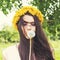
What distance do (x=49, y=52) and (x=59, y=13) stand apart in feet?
20.6

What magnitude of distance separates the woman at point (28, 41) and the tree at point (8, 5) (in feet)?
20.4

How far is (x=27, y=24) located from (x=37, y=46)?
0.39 feet

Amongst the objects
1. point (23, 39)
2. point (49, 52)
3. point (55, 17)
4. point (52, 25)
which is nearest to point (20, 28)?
point (23, 39)

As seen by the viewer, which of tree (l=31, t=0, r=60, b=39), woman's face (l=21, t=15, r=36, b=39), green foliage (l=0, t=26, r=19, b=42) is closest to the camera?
woman's face (l=21, t=15, r=36, b=39)

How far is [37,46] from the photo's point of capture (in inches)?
58.7

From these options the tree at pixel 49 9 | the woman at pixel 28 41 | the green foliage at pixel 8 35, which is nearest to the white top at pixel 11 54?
the woman at pixel 28 41

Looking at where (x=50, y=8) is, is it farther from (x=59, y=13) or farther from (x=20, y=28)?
(x=20, y=28)

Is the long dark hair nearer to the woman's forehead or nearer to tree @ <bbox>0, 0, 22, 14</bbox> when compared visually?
the woman's forehead

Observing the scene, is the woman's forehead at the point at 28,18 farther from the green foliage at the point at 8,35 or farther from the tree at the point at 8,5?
the green foliage at the point at 8,35

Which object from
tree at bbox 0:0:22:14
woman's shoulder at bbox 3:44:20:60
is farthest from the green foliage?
woman's shoulder at bbox 3:44:20:60

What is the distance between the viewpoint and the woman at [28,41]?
4.83ft

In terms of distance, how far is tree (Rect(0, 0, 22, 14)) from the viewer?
25.5 ft

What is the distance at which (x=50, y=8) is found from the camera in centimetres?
769

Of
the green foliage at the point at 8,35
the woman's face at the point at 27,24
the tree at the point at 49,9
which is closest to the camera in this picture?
the woman's face at the point at 27,24
